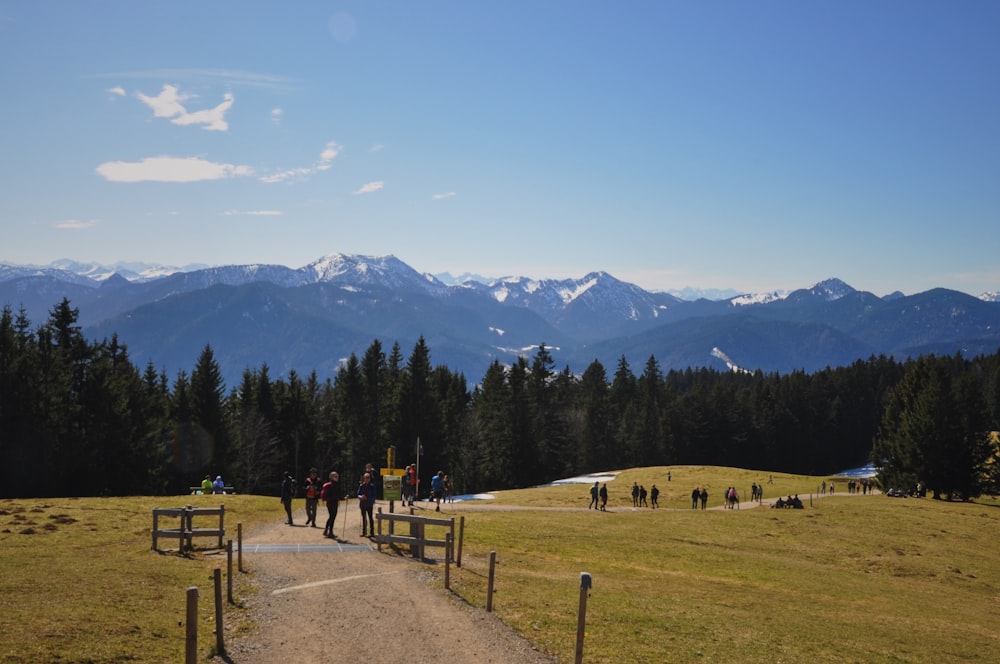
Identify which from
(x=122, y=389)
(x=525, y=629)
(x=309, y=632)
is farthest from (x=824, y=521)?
(x=122, y=389)

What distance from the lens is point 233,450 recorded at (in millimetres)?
75812

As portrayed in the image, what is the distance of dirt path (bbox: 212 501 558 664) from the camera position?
14164 millimetres

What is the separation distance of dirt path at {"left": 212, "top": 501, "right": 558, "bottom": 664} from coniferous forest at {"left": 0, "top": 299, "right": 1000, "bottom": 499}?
64.3 feet

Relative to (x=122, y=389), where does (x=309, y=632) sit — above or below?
below

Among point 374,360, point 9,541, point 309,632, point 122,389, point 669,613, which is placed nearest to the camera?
point 309,632

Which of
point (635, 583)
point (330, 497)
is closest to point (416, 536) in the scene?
point (330, 497)

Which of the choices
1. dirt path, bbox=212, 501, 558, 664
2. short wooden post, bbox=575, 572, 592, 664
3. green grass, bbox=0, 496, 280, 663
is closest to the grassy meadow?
green grass, bbox=0, 496, 280, 663

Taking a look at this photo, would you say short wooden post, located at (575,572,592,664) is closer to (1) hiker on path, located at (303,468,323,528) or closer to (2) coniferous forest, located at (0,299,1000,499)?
(1) hiker on path, located at (303,468,323,528)

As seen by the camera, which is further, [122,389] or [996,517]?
[122,389]

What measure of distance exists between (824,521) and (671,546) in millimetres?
18398

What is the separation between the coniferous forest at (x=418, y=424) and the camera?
185 feet

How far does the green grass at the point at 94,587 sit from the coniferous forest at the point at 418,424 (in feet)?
58.1

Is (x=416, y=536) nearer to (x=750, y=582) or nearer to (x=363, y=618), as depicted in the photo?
(x=363, y=618)

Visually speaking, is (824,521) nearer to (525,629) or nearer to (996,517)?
(996,517)
